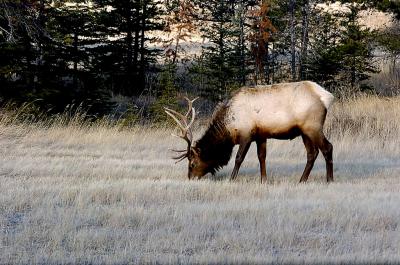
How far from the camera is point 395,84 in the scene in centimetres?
2533

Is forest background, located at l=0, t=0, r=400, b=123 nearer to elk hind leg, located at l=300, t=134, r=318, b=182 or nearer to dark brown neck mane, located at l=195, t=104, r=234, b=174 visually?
dark brown neck mane, located at l=195, t=104, r=234, b=174

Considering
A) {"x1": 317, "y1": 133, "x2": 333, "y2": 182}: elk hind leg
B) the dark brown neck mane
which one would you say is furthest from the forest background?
{"x1": 317, "y1": 133, "x2": 333, "y2": 182}: elk hind leg

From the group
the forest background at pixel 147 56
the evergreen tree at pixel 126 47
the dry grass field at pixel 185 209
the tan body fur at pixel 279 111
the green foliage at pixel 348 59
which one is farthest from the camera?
the evergreen tree at pixel 126 47

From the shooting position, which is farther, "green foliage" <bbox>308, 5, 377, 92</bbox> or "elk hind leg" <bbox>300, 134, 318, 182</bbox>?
"green foliage" <bbox>308, 5, 377, 92</bbox>

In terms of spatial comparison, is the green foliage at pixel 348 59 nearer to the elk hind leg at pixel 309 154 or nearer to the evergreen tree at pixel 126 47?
the evergreen tree at pixel 126 47

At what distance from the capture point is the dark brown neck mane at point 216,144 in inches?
403

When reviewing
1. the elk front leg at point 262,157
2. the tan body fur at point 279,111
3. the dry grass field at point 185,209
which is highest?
the tan body fur at point 279,111

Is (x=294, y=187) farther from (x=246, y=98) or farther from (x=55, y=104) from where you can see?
(x=55, y=104)

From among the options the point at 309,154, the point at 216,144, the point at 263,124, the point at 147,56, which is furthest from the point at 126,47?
the point at 309,154

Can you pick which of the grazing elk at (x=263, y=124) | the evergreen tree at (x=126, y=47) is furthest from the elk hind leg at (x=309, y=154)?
the evergreen tree at (x=126, y=47)

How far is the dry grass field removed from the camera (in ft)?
18.2

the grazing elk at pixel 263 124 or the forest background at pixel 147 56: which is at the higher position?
the forest background at pixel 147 56

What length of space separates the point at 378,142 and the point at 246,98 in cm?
592

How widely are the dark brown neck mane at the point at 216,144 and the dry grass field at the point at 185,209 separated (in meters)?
0.37
